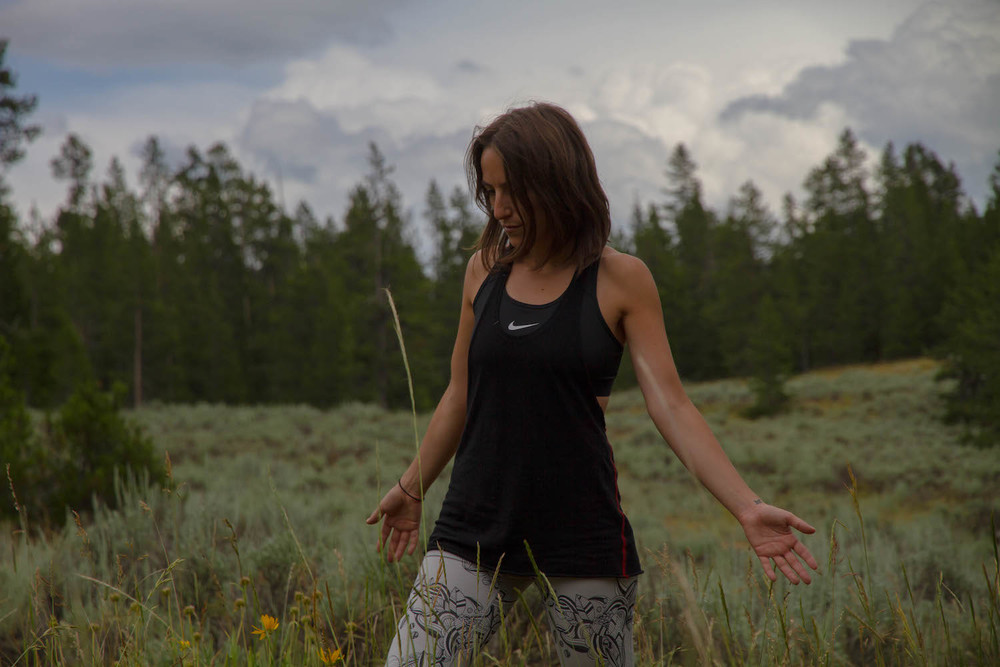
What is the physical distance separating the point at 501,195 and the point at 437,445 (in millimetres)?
745

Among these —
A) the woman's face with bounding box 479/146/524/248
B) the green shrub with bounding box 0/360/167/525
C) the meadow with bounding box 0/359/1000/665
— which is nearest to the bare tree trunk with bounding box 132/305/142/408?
the meadow with bounding box 0/359/1000/665

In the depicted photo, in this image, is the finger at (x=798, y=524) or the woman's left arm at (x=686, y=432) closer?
→ the finger at (x=798, y=524)

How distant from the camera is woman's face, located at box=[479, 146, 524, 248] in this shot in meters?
2.14

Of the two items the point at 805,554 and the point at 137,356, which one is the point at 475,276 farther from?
the point at 137,356

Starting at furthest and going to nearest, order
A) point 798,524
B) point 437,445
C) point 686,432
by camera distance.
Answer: point 437,445
point 686,432
point 798,524

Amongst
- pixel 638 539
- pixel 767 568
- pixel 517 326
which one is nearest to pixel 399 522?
pixel 517 326

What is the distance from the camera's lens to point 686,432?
1.97 metres

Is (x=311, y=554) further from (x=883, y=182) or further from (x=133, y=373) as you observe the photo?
(x=883, y=182)

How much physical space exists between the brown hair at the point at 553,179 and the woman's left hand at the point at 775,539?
756 millimetres

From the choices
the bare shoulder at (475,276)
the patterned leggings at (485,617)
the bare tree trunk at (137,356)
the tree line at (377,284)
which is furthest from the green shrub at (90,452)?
the bare tree trunk at (137,356)

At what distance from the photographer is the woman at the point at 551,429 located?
6.61 ft

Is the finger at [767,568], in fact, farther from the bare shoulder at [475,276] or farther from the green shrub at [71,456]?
the green shrub at [71,456]

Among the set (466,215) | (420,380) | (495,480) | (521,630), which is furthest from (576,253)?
(466,215)

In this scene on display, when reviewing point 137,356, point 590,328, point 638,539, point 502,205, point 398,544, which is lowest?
point 638,539
